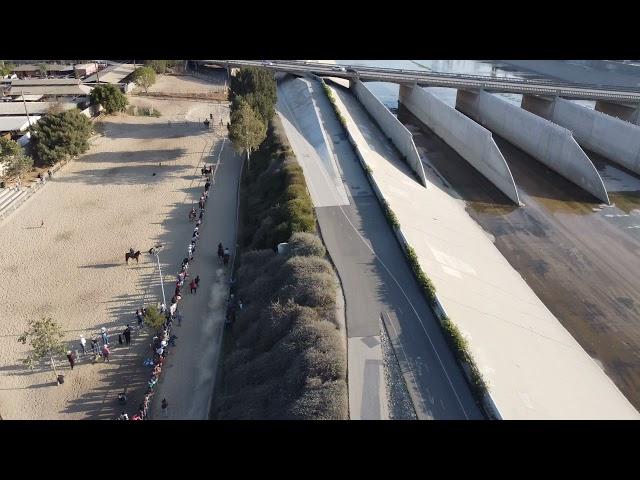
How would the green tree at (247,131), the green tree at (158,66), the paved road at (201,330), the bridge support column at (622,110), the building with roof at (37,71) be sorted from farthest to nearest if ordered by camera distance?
the building with roof at (37,71)
the green tree at (158,66)
the bridge support column at (622,110)
the green tree at (247,131)
the paved road at (201,330)

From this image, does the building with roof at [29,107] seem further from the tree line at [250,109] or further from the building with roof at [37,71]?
the building with roof at [37,71]

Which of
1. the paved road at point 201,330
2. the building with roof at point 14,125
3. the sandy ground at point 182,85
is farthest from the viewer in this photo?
the sandy ground at point 182,85

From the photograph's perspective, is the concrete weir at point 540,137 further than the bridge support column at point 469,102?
No

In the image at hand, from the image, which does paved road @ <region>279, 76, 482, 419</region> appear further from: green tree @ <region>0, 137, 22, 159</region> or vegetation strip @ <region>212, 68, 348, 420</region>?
green tree @ <region>0, 137, 22, 159</region>

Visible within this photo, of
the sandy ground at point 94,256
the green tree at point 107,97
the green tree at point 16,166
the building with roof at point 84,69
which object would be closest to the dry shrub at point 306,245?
the sandy ground at point 94,256

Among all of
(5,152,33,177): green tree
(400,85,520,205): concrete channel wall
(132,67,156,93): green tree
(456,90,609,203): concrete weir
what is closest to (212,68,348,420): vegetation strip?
(5,152,33,177): green tree

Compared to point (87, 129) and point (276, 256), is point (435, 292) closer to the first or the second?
point (276, 256)
